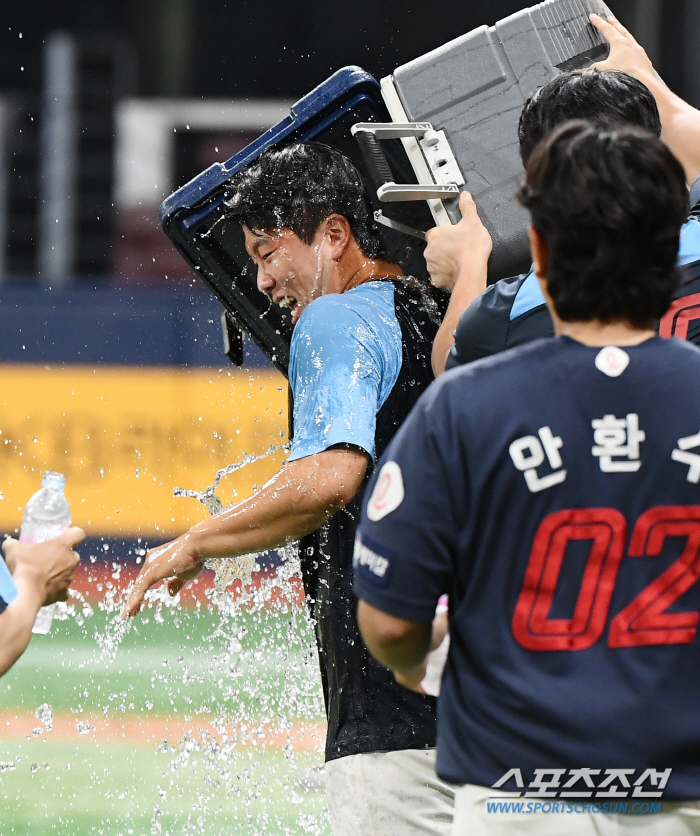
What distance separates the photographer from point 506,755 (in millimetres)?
1658

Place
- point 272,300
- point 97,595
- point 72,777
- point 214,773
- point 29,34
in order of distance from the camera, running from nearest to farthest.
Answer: point 272,300 < point 72,777 < point 214,773 < point 97,595 < point 29,34

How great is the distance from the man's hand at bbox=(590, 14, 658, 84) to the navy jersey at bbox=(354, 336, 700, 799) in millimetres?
1273

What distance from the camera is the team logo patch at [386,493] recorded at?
5.40ft

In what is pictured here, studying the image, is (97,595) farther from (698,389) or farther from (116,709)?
(698,389)

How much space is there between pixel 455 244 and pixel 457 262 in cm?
5

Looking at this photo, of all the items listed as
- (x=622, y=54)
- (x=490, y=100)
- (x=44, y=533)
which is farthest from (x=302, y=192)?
(x=44, y=533)

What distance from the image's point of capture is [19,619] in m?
2.43

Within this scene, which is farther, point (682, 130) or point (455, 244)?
point (455, 244)

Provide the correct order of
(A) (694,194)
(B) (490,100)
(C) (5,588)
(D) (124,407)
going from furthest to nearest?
(D) (124,407) < (B) (490,100) < (A) (694,194) < (C) (5,588)

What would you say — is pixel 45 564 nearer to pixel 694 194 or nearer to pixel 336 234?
pixel 336 234

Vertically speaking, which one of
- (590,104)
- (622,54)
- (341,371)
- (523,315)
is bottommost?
(341,371)

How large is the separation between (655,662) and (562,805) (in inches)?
9.5

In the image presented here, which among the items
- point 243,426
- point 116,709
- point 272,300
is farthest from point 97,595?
point 272,300

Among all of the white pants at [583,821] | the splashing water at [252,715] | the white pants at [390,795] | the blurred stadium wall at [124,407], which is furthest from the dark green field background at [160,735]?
the white pants at [583,821]
